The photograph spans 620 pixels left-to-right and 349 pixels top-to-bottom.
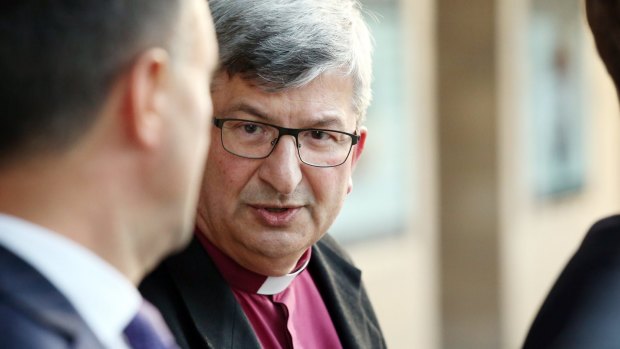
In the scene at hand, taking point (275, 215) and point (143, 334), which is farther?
point (275, 215)

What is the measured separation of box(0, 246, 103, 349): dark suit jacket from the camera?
1258 mm

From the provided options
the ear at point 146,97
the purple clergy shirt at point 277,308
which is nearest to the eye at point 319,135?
the purple clergy shirt at point 277,308

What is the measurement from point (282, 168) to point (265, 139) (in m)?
0.07

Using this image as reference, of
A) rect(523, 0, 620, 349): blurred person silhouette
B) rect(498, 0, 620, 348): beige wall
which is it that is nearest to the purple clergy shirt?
rect(523, 0, 620, 349): blurred person silhouette

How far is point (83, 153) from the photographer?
136cm

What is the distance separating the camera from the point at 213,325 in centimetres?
226

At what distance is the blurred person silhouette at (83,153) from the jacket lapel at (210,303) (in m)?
0.85

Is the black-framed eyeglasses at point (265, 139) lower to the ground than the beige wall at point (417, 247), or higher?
higher

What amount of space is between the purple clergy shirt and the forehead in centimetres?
29

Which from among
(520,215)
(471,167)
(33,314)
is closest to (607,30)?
(33,314)

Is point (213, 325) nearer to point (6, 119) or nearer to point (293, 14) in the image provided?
point (293, 14)

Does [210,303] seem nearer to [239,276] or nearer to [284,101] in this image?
[239,276]

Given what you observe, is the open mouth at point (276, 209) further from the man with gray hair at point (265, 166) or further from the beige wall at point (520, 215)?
the beige wall at point (520, 215)

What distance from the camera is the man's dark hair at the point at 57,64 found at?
1325 millimetres
